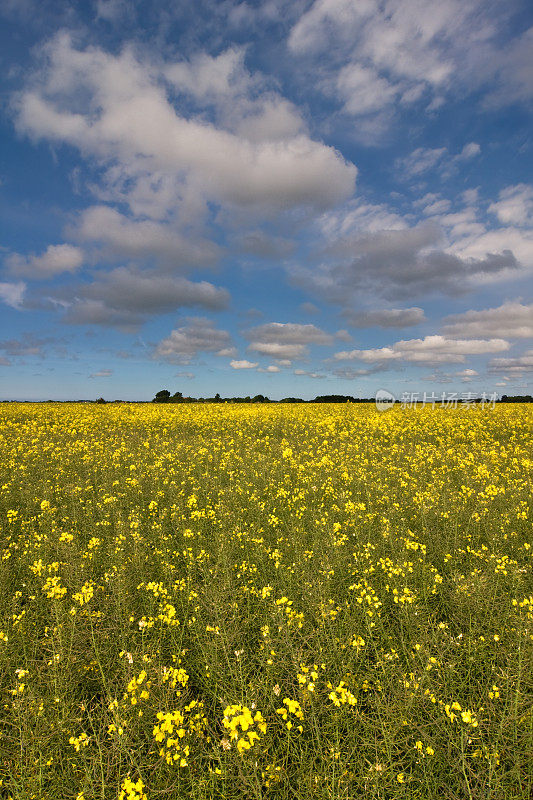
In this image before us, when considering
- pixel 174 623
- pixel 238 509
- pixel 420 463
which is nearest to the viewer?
pixel 174 623

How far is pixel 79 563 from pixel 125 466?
6.16 m

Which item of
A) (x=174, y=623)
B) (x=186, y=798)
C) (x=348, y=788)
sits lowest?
(x=186, y=798)

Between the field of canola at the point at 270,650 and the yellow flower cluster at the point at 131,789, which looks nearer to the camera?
the yellow flower cluster at the point at 131,789

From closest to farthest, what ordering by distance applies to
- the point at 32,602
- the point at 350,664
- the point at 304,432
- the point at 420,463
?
1. the point at 350,664
2. the point at 32,602
3. the point at 420,463
4. the point at 304,432

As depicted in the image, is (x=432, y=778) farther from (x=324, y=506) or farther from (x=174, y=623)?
(x=324, y=506)

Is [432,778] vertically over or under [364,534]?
under

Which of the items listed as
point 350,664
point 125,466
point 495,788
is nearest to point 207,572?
point 350,664

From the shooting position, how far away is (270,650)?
3.24m

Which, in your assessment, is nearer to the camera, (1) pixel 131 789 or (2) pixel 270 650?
(1) pixel 131 789

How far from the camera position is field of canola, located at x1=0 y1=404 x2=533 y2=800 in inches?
97.3

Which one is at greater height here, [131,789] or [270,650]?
[270,650]

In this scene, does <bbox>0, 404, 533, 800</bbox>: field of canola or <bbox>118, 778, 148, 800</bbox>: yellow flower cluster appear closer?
<bbox>118, 778, 148, 800</bbox>: yellow flower cluster

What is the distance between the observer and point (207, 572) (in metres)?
4.73

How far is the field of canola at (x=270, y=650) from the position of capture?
2473mm
